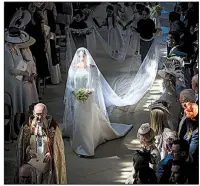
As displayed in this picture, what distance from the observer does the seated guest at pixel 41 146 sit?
26.0 ft

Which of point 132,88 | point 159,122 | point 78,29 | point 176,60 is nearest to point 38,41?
point 78,29

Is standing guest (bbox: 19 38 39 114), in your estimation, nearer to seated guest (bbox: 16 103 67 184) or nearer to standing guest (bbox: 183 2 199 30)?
seated guest (bbox: 16 103 67 184)

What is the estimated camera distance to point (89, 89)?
1003 centimetres

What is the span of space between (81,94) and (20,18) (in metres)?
2.53

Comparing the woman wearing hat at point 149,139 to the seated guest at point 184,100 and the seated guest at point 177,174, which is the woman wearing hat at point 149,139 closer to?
the seated guest at point 184,100

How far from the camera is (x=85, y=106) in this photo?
10.1 m

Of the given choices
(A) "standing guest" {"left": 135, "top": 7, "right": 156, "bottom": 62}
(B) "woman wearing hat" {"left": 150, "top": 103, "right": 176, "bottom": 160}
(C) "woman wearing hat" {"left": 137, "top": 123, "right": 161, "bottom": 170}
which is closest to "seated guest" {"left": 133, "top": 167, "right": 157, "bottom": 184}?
(C) "woman wearing hat" {"left": 137, "top": 123, "right": 161, "bottom": 170}

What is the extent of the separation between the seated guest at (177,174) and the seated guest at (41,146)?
1433 mm

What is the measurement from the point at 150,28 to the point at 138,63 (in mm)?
1286

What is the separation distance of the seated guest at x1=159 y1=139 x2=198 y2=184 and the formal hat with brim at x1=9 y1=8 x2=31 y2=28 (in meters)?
5.06

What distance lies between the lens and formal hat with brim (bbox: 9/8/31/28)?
11.7m

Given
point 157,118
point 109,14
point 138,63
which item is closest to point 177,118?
point 157,118

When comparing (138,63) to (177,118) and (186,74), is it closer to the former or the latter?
(186,74)

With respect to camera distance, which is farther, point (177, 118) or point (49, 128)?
point (177, 118)
